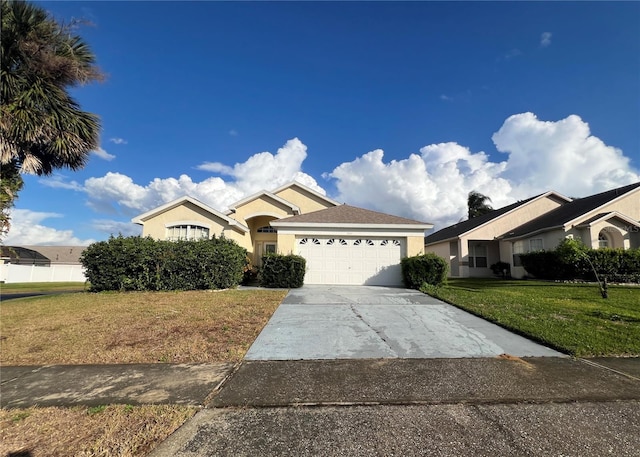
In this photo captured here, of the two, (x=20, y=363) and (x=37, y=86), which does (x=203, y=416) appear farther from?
(x=37, y=86)

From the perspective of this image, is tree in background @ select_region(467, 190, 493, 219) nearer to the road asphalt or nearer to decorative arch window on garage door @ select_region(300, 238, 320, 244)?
decorative arch window on garage door @ select_region(300, 238, 320, 244)

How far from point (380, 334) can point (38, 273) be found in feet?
115

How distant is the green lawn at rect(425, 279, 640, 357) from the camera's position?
5379 millimetres

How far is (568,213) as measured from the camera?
1977 centimetres

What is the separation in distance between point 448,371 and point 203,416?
3.12 metres

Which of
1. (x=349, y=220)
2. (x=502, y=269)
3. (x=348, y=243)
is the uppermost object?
(x=349, y=220)

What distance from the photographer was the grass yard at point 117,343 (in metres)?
2.80

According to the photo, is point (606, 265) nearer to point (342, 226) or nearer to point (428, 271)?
point (428, 271)

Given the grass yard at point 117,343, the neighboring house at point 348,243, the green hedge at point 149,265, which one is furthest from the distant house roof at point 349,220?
the grass yard at point 117,343

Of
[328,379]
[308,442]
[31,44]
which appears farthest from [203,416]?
[31,44]

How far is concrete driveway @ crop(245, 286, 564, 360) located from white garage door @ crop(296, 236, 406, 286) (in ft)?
16.7

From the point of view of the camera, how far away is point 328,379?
402 cm

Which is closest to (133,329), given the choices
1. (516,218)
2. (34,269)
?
(516,218)

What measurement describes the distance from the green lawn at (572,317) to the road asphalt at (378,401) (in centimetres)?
67
